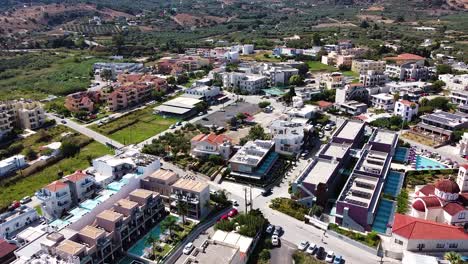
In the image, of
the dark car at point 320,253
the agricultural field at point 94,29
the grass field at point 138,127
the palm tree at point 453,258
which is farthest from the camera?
the agricultural field at point 94,29

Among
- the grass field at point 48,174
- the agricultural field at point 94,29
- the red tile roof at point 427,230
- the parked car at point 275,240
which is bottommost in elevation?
the parked car at point 275,240

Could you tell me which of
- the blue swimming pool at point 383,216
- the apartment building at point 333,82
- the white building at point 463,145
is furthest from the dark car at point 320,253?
the apartment building at point 333,82

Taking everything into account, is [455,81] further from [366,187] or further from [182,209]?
[182,209]

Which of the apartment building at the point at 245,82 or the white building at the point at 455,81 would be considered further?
the apartment building at the point at 245,82

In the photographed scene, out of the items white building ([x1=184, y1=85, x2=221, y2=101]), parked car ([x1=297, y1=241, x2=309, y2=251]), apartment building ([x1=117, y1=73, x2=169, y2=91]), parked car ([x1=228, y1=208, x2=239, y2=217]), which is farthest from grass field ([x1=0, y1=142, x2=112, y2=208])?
Answer: parked car ([x1=297, y1=241, x2=309, y2=251])

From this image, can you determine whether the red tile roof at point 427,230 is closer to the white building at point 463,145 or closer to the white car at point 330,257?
the white car at point 330,257

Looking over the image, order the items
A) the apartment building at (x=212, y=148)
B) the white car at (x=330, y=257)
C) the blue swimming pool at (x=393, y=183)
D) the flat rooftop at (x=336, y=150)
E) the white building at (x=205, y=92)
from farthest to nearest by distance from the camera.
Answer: the white building at (x=205, y=92) → the apartment building at (x=212, y=148) → the flat rooftop at (x=336, y=150) → the blue swimming pool at (x=393, y=183) → the white car at (x=330, y=257)
